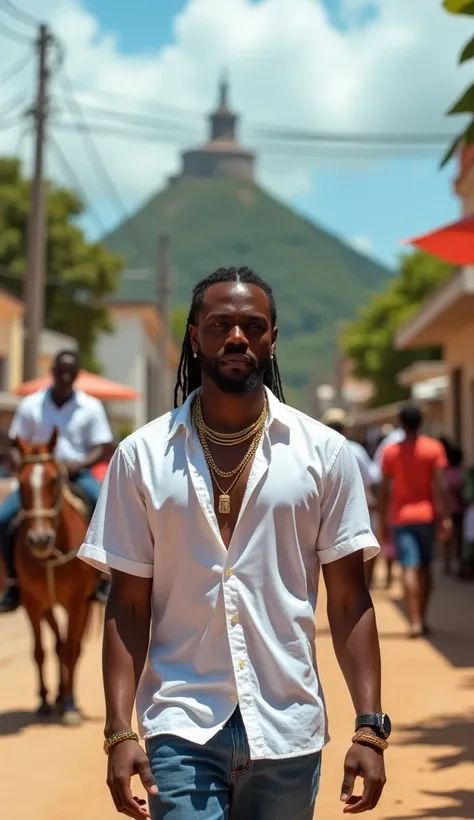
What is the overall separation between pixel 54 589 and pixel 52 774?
2.13 m

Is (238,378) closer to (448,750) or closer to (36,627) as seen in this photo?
(448,750)

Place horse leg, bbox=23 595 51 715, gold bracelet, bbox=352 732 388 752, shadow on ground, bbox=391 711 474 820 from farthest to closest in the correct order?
horse leg, bbox=23 595 51 715, shadow on ground, bbox=391 711 474 820, gold bracelet, bbox=352 732 388 752

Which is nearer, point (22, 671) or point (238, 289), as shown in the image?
point (238, 289)

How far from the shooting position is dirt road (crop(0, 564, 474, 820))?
6695 mm

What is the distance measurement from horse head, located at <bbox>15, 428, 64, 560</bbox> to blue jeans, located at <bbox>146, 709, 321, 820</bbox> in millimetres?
5726

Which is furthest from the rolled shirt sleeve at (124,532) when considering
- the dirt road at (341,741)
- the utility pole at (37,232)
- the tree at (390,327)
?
the tree at (390,327)

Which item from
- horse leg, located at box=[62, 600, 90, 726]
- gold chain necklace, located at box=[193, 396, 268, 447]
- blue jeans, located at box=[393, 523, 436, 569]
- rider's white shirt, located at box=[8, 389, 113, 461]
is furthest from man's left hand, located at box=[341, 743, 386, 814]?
blue jeans, located at box=[393, 523, 436, 569]

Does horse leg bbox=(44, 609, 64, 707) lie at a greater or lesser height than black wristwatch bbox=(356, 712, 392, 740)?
lesser

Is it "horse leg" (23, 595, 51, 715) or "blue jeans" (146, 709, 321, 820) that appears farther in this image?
"horse leg" (23, 595, 51, 715)

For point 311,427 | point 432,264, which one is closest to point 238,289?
point 311,427

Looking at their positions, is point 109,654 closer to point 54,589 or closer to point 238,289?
point 238,289

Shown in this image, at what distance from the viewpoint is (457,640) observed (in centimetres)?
1248

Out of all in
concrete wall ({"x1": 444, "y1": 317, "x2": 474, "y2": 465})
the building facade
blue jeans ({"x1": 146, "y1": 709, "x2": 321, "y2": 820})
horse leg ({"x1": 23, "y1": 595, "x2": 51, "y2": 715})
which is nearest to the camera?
blue jeans ({"x1": 146, "y1": 709, "x2": 321, "y2": 820})

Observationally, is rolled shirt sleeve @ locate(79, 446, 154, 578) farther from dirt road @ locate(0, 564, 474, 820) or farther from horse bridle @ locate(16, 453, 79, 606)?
horse bridle @ locate(16, 453, 79, 606)
